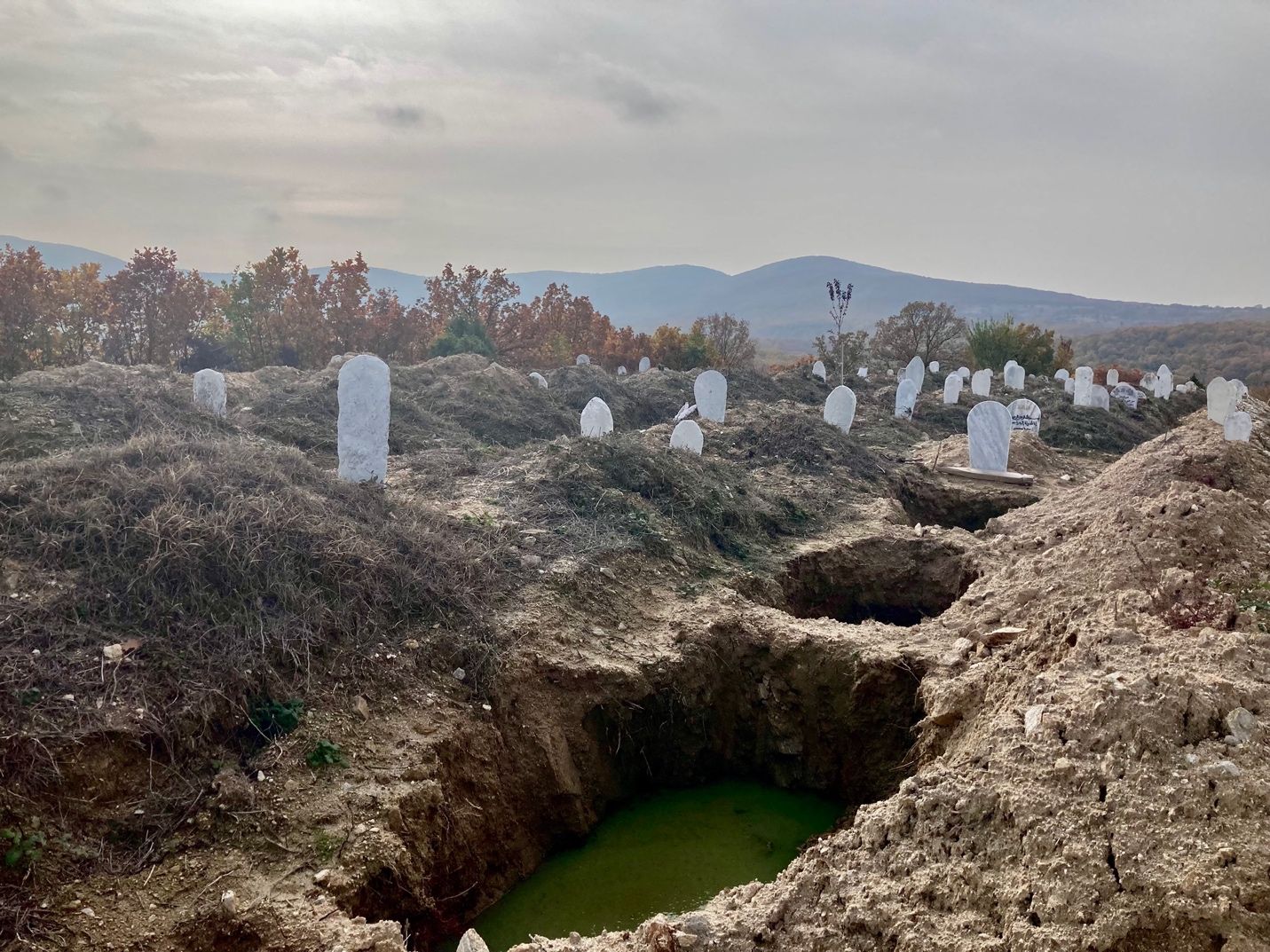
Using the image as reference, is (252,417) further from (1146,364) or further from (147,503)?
(1146,364)

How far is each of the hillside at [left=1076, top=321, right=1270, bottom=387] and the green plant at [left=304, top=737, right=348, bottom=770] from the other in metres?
57.6

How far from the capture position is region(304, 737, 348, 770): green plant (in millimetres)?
4727

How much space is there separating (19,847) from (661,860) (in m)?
3.75

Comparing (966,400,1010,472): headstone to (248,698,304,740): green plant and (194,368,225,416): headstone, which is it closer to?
(248,698,304,740): green plant

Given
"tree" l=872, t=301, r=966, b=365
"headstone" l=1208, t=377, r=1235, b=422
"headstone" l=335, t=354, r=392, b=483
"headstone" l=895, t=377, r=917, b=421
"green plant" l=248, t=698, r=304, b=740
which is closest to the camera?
"green plant" l=248, t=698, r=304, b=740

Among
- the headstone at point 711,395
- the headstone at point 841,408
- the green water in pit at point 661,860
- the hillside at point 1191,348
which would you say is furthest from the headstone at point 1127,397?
the hillside at point 1191,348

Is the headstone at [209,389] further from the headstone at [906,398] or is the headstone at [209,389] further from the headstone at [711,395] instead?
the headstone at [906,398]

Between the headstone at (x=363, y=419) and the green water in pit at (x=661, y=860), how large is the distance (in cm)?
443

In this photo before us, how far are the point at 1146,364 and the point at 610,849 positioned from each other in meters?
A: 65.2

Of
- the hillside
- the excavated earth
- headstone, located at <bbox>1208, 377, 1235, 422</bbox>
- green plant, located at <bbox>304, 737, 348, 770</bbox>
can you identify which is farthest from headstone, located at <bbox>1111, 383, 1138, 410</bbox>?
the hillside

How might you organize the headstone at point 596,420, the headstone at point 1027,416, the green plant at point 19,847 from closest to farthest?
the green plant at point 19,847, the headstone at point 596,420, the headstone at point 1027,416

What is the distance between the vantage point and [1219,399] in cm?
1436

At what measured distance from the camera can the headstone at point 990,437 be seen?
13.1m

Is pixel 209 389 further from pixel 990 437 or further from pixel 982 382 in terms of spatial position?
pixel 982 382
